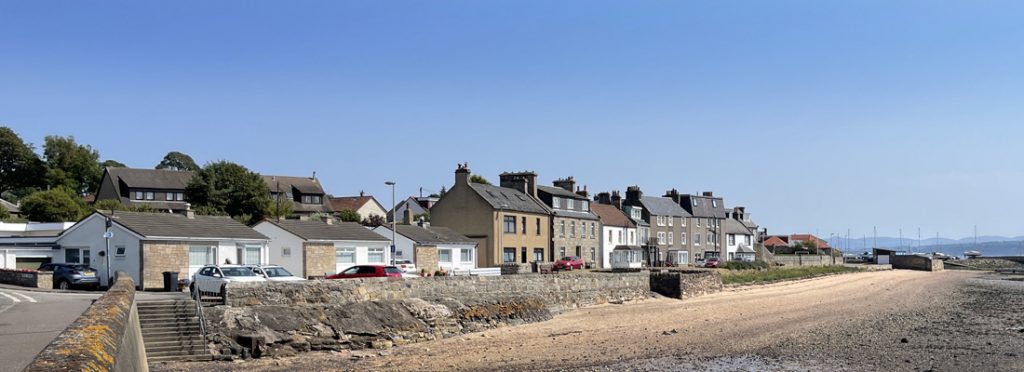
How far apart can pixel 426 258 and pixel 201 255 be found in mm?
17815

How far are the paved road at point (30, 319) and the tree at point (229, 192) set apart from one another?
45.9 meters

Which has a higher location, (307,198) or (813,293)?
(307,198)

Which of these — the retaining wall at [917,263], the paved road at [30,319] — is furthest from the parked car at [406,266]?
the retaining wall at [917,263]

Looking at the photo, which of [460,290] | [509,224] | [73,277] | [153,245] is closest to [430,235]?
[509,224]

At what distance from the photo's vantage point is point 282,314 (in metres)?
26.8

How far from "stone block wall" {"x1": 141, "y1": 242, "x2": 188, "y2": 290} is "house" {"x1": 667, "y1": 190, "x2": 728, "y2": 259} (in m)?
65.2

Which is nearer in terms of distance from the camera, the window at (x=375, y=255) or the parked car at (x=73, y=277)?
the parked car at (x=73, y=277)

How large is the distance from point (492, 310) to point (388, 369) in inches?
505

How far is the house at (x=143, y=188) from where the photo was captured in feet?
302

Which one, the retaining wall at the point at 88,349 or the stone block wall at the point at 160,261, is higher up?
the retaining wall at the point at 88,349

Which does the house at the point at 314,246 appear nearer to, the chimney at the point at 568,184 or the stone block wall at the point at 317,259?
the stone block wall at the point at 317,259

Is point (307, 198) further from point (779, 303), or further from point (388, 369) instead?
point (388, 369)

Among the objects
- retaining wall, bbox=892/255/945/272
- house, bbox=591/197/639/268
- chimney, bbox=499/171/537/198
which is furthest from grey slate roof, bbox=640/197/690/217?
retaining wall, bbox=892/255/945/272

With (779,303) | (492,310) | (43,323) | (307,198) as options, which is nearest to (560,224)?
(779,303)
